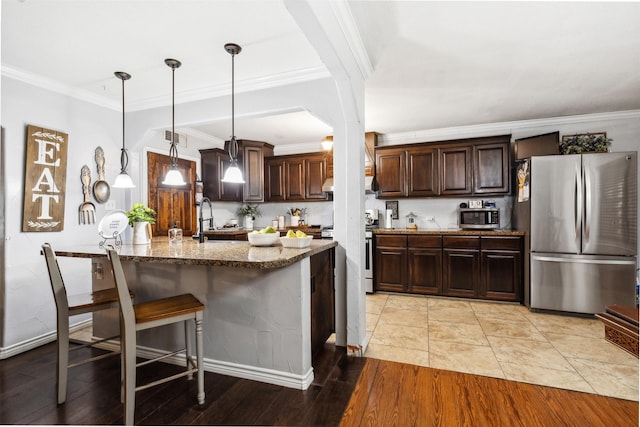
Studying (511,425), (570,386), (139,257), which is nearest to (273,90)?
(139,257)

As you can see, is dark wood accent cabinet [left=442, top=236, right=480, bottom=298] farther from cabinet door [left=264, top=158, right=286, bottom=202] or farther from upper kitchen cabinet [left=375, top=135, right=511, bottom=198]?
cabinet door [left=264, top=158, right=286, bottom=202]

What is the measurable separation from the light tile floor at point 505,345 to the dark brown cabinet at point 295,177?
2.19 metres

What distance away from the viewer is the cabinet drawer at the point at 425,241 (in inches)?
163

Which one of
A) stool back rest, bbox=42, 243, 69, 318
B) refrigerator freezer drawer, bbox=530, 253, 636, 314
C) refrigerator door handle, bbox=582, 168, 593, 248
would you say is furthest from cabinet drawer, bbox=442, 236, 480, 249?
stool back rest, bbox=42, 243, 69, 318

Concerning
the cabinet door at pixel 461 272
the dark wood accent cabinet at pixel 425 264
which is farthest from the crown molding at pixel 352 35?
the cabinet door at pixel 461 272

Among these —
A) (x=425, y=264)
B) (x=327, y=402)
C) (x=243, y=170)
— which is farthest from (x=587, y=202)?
(x=243, y=170)

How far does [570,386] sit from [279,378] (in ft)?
6.39

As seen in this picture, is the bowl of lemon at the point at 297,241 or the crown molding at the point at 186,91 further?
the crown molding at the point at 186,91

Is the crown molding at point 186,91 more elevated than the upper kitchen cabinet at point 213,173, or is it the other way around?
the crown molding at point 186,91

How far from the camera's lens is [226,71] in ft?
8.78

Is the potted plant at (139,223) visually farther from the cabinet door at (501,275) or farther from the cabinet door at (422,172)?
the cabinet door at (501,275)

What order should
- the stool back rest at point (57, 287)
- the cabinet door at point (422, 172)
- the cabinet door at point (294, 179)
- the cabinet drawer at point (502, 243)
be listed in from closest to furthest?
the stool back rest at point (57, 287), the cabinet drawer at point (502, 243), the cabinet door at point (422, 172), the cabinet door at point (294, 179)

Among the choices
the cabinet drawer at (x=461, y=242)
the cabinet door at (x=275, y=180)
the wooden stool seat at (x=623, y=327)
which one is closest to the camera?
the wooden stool seat at (x=623, y=327)

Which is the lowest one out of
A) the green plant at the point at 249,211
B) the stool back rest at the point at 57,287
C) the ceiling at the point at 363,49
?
the stool back rest at the point at 57,287
